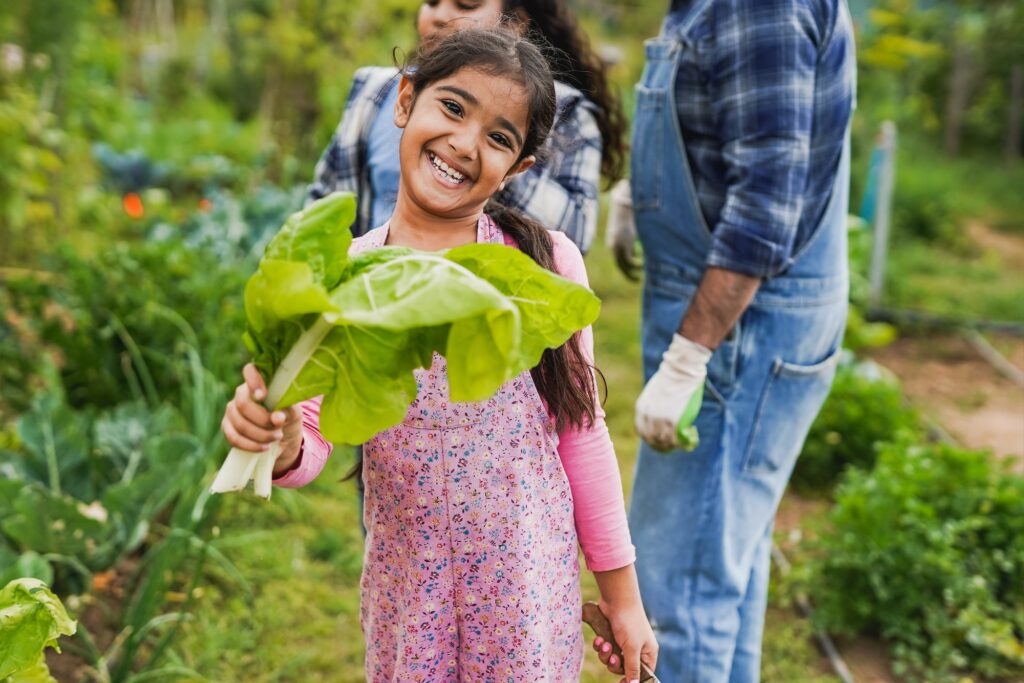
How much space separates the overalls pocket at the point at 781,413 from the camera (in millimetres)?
2178

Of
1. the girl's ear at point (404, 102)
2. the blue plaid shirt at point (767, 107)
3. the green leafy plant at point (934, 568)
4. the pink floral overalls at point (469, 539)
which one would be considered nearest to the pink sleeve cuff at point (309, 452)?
the pink floral overalls at point (469, 539)

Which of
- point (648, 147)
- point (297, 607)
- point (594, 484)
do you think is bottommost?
point (297, 607)

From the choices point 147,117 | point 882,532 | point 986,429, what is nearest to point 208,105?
point 147,117

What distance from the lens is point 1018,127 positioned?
11594mm

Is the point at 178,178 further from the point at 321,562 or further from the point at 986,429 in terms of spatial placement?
the point at 986,429

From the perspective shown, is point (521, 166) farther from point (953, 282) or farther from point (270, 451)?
point (953, 282)

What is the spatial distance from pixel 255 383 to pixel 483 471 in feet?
1.46

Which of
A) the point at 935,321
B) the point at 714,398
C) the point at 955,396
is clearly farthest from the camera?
the point at 935,321

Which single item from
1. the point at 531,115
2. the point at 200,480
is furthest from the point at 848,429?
the point at 531,115

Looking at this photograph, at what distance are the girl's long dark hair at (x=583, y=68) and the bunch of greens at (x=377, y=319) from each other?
2.89 ft

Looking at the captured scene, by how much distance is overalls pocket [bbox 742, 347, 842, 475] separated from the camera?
2178 millimetres

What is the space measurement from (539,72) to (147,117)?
26.0 feet

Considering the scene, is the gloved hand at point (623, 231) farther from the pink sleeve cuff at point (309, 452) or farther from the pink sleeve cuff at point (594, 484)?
the pink sleeve cuff at point (309, 452)

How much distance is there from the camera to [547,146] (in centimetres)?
194
